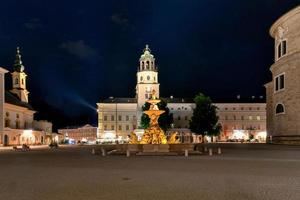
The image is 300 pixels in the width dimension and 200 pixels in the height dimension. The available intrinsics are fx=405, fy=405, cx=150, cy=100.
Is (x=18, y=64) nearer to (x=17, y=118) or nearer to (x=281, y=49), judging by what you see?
(x=17, y=118)

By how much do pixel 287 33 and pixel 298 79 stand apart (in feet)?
23.0

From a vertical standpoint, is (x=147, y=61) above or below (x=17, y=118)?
above

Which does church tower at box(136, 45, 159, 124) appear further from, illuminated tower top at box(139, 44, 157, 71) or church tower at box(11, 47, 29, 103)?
church tower at box(11, 47, 29, 103)

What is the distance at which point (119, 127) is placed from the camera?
136 meters

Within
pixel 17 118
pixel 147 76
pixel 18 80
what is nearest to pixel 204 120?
pixel 17 118

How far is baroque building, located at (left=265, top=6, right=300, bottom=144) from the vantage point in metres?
49.8

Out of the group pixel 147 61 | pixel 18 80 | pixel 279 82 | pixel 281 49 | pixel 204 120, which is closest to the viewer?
pixel 279 82

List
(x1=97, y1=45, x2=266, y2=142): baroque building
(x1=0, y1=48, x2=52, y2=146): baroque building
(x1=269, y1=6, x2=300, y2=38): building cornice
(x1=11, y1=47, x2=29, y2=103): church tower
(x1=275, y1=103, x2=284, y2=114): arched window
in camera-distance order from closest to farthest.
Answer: (x1=269, y1=6, x2=300, y2=38): building cornice, (x1=275, y1=103, x2=284, y2=114): arched window, (x1=0, y1=48, x2=52, y2=146): baroque building, (x1=11, y1=47, x2=29, y2=103): church tower, (x1=97, y1=45, x2=266, y2=142): baroque building

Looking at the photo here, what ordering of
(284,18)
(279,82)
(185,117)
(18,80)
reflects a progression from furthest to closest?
1. (185,117)
2. (18,80)
3. (279,82)
4. (284,18)

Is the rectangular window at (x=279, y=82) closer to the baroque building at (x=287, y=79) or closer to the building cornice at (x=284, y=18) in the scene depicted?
the baroque building at (x=287, y=79)

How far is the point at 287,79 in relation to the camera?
51.5m

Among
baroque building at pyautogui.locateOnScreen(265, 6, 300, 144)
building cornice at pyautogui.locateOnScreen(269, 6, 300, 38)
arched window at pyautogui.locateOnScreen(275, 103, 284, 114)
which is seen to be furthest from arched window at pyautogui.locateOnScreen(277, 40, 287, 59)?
arched window at pyautogui.locateOnScreen(275, 103, 284, 114)

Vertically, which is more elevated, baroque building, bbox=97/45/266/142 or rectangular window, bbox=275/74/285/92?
rectangular window, bbox=275/74/285/92

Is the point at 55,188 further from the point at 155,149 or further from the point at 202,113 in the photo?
the point at 202,113
